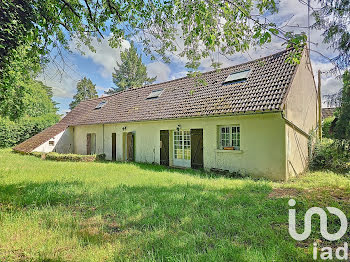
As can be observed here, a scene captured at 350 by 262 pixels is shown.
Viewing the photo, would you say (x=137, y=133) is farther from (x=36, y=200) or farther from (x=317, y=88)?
(x=317, y=88)

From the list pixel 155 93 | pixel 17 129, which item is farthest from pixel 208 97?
pixel 17 129

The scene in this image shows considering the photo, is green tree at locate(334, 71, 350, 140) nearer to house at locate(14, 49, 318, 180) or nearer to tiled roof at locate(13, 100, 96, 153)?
house at locate(14, 49, 318, 180)

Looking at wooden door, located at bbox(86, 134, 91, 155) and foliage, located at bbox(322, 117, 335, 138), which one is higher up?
foliage, located at bbox(322, 117, 335, 138)

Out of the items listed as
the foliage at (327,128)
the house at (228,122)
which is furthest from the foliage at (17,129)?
the foliage at (327,128)

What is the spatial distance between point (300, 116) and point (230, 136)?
393 centimetres

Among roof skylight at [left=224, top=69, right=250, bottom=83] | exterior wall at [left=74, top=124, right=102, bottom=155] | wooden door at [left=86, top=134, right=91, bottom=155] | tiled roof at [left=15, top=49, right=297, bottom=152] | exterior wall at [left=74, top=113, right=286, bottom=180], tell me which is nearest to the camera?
exterior wall at [left=74, top=113, right=286, bottom=180]

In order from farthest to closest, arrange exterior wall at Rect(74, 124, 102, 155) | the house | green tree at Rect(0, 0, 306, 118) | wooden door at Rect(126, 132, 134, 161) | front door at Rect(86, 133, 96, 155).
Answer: front door at Rect(86, 133, 96, 155) < exterior wall at Rect(74, 124, 102, 155) < wooden door at Rect(126, 132, 134, 161) < the house < green tree at Rect(0, 0, 306, 118)

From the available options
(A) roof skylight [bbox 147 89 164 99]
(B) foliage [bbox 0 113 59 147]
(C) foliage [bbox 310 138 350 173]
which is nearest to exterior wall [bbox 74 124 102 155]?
(A) roof skylight [bbox 147 89 164 99]

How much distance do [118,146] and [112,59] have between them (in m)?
10.2

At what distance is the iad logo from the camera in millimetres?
2959

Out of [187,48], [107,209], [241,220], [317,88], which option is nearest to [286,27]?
[187,48]

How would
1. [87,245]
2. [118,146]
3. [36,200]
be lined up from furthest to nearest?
[118,146] → [36,200] → [87,245]

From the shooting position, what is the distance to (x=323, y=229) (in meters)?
3.77

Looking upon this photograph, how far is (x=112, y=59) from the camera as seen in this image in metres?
6.21
